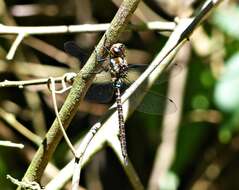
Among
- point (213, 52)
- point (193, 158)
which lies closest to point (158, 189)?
point (193, 158)

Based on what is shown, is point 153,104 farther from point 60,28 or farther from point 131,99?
point 60,28

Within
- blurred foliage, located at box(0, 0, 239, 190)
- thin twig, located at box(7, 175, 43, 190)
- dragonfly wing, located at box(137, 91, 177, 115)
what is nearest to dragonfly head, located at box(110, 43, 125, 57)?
dragonfly wing, located at box(137, 91, 177, 115)

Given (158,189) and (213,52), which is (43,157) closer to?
(158,189)

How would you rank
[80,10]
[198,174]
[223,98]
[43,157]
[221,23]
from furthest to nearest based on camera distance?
[198,174]
[80,10]
[221,23]
[223,98]
[43,157]

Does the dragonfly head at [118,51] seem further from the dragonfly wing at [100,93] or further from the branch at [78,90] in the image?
the branch at [78,90]

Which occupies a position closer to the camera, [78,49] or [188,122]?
[78,49]

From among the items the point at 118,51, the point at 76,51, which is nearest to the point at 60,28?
the point at 76,51

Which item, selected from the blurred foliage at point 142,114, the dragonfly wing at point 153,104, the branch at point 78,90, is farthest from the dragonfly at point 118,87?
the blurred foliage at point 142,114
